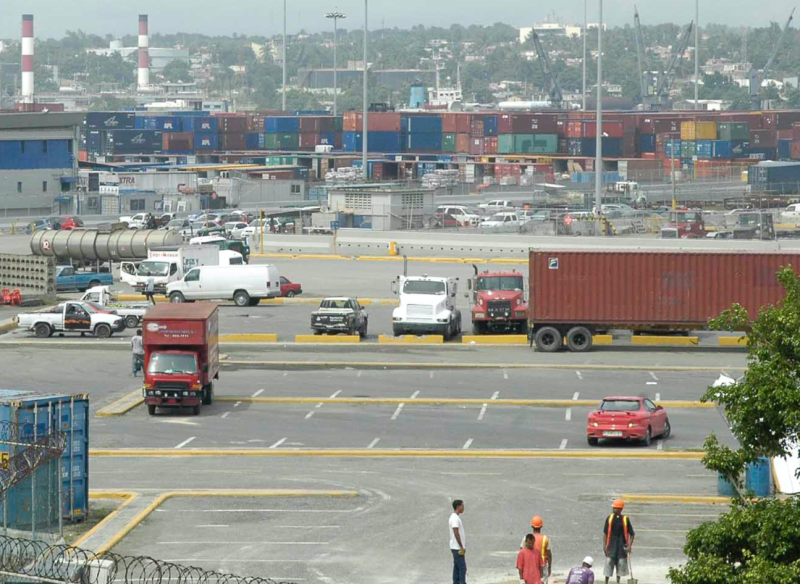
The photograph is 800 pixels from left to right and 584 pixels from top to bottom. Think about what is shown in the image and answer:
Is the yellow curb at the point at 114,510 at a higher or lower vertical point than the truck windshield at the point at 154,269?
lower

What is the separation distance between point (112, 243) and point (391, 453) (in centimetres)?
3735

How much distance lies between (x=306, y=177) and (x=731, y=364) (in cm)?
10841

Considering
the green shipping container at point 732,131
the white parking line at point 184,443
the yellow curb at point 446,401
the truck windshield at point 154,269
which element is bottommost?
the white parking line at point 184,443

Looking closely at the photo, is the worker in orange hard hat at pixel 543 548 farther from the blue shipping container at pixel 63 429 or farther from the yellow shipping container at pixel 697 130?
the yellow shipping container at pixel 697 130

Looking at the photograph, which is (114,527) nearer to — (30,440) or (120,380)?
(30,440)

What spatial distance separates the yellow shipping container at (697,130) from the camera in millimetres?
148125

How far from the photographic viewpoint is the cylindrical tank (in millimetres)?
64375

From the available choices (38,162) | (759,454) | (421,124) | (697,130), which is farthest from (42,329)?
(421,124)

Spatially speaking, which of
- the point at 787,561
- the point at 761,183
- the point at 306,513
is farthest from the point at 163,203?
the point at 787,561

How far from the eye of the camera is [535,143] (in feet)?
527

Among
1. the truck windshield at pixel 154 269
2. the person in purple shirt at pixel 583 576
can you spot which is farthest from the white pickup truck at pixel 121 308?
the person in purple shirt at pixel 583 576

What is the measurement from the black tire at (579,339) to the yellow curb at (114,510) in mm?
21268

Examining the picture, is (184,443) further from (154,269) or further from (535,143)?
(535,143)

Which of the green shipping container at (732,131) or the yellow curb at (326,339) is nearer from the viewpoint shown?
the yellow curb at (326,339)
